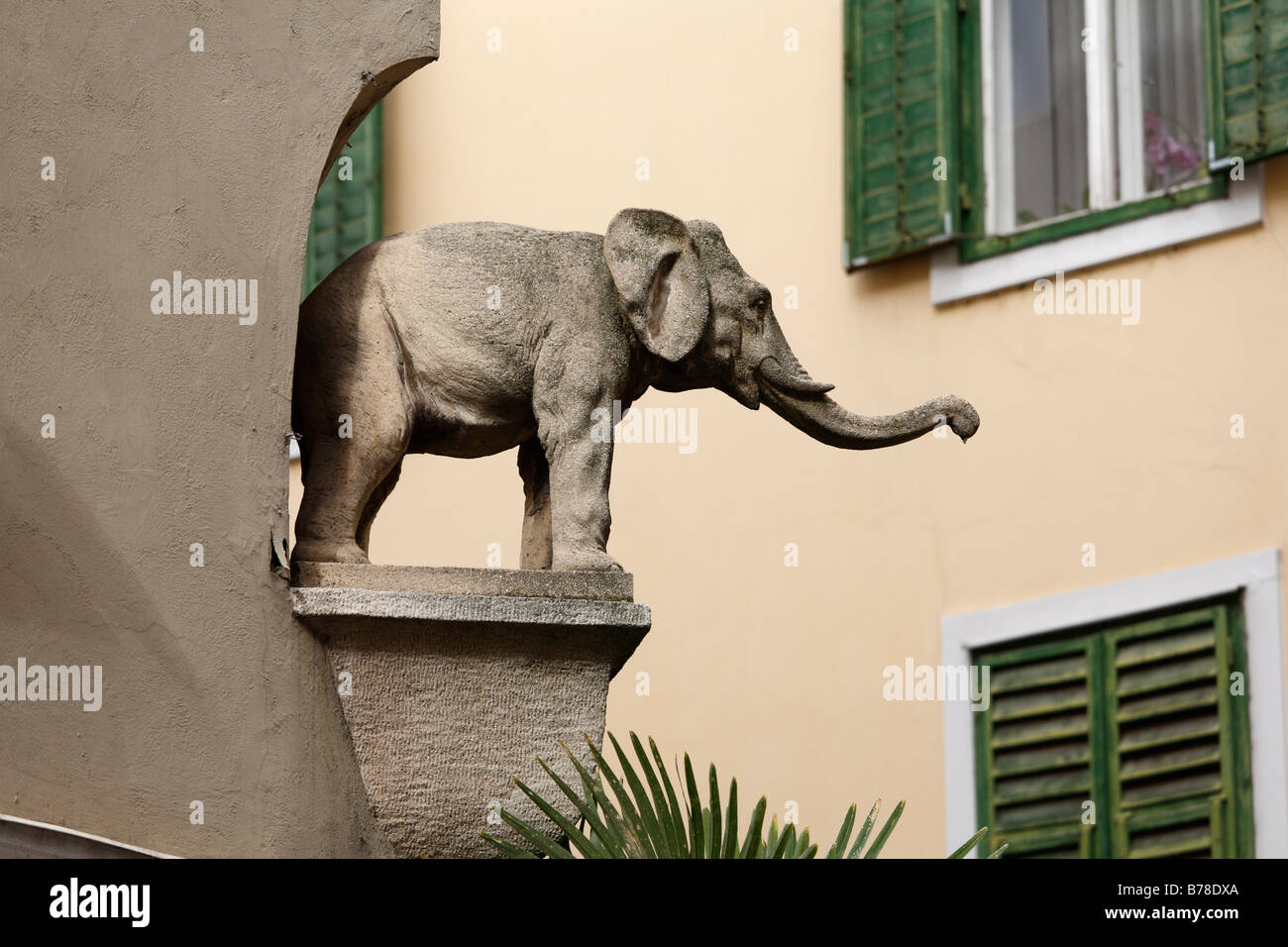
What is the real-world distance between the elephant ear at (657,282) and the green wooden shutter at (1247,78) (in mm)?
4098

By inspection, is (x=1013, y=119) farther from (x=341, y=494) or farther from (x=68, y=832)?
(x=68, y=832)

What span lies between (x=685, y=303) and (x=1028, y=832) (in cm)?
440

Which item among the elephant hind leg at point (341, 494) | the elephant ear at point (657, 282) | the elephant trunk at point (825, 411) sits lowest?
the elephant hind leg at point (341, 494)

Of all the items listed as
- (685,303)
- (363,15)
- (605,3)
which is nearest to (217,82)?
(363,15)

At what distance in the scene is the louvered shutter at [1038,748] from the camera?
9.66 meters

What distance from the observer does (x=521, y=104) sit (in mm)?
11289

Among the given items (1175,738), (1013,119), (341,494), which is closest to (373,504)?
(341,494)

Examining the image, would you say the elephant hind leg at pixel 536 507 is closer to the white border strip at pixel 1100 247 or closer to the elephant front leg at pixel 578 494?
the elephant front leg at pixel 578 494

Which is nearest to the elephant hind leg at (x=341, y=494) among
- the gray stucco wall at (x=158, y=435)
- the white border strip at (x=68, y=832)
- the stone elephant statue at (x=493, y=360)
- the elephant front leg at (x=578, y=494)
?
the stone elephant statue at (x=493, y=360)

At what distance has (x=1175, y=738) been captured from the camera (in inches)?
372

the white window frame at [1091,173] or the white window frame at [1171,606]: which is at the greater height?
the white window frame at [1091,173]

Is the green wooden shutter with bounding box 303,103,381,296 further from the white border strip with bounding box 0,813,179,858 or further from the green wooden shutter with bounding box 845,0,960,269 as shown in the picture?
the white border strip with bounding box 0,813,179,858

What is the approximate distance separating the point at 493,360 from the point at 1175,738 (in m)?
4.49

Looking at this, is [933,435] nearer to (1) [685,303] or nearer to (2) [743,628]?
(2) [743,628]
